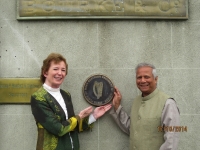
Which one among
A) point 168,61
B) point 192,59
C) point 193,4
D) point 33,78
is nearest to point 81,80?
point 33,78

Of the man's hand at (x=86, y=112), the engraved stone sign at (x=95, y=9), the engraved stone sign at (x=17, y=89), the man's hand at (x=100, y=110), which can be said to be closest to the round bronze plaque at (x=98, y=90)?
the man's hand at (x=100, y=110)

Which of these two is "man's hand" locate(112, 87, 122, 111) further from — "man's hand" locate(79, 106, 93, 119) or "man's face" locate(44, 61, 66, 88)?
"man's face" locate(44, 61, 66, 88)

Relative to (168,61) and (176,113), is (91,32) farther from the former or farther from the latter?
(176,113)

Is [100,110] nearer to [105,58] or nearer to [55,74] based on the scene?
[105,58]

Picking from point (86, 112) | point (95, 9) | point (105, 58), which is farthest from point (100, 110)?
point (95, 9)

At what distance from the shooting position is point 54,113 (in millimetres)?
3078

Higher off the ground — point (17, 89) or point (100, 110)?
point (17, 89)

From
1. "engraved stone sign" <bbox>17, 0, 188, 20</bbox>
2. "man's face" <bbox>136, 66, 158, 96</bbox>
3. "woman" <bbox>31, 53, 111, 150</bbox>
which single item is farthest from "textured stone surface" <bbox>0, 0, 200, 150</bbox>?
"man's face" <bbox>136, 66, 158, 96</bbox>

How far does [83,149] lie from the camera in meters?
3.82

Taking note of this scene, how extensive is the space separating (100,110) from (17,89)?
51.2 inches

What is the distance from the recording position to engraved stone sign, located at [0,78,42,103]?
3.77m

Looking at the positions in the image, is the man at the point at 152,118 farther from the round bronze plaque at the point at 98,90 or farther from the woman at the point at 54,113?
the woman at the point at 54,113

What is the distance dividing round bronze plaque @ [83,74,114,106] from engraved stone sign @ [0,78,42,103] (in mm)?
735

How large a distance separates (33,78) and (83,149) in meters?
1.34
